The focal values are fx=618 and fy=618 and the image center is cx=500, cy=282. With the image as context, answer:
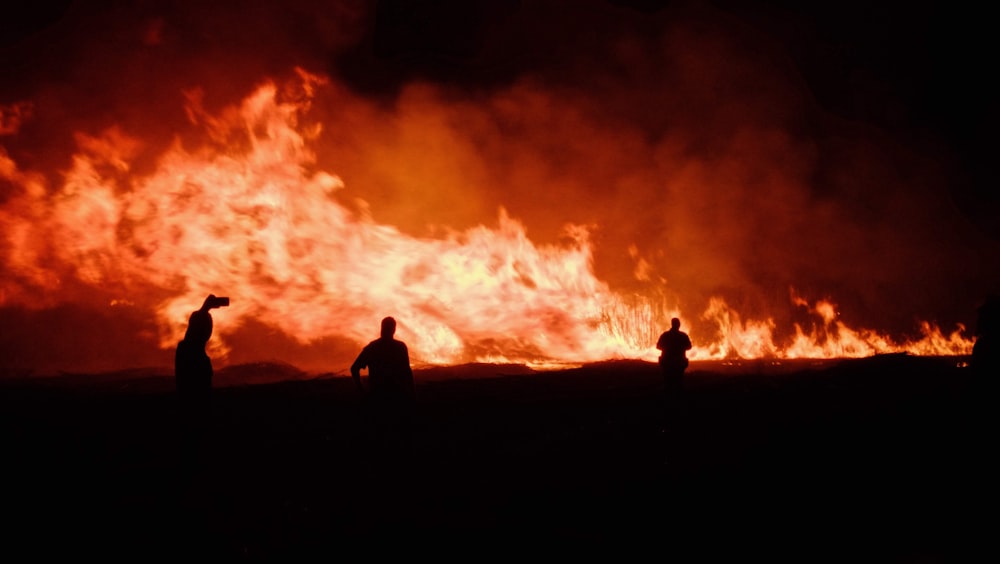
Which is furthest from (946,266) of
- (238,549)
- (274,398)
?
(238,549)

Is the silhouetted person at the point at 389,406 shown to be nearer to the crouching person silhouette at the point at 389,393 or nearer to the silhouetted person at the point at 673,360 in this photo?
the crouching person silhouette at the point at 389,393

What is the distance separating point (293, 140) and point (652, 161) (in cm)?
1113

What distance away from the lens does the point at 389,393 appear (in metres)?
5.35

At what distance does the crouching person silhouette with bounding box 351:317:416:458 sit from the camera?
535 centimetres

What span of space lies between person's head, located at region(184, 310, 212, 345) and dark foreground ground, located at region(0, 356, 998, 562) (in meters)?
0.79

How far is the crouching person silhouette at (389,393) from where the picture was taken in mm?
5348

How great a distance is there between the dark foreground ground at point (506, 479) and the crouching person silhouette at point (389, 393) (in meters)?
0.08

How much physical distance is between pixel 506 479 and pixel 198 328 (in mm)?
2966

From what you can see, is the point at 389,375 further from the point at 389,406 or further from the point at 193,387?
the point at 193,387

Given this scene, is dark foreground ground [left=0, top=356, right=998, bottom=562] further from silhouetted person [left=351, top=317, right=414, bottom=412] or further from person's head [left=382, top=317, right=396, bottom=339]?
person's head [left=382, top=317, right=396, bottom=339]

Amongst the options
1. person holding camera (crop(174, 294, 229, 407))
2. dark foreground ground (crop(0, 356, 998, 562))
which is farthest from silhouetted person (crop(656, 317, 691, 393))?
person holding camera (crop(174, 294, 229, 407))

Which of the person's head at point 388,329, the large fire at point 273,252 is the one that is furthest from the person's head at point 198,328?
the large fire at point 273,252

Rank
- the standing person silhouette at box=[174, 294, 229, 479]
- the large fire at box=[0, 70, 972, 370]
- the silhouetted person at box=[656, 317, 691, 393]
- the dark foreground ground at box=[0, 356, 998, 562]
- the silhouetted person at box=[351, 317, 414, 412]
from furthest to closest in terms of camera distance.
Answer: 1. the large fire at box=[0, 70, 972, 370]
2. the silhouetted person at box=[656, 317, 691, 393]
3. the silhouetted person at box=[351, 317, 414, 412]
4. the standing person silhouette at box=[174, 294, 229, 479]
5. the dark foreground ground at box=[0, 356, 998, 562]

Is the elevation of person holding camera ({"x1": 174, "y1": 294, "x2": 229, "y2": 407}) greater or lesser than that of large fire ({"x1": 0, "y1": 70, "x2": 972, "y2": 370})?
lesser
